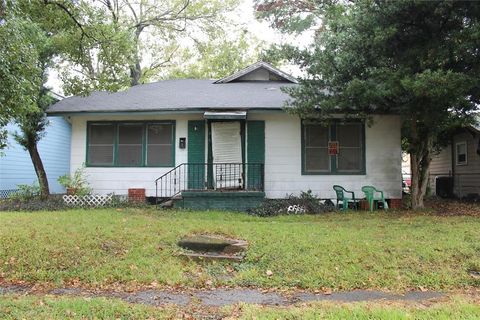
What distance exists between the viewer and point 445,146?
56.6 feet

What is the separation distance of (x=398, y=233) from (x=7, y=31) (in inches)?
281

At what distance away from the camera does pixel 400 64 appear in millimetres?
9586

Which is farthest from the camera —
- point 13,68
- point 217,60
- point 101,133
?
point 217,60

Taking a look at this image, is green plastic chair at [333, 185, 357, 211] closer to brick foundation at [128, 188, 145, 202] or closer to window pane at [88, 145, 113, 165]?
brick foundation at [128, 188, 145, 202]

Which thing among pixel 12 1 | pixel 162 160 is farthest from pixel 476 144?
pixel 12 1

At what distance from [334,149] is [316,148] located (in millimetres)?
528

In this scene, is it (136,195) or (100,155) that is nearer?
(136,195)

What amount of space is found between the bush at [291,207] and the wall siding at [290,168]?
22.3 inches

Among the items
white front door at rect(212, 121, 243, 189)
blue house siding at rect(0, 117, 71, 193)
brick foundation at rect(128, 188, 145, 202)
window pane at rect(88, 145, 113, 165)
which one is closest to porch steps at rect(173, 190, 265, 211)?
white front door at rect(212, 121, 243, 189)

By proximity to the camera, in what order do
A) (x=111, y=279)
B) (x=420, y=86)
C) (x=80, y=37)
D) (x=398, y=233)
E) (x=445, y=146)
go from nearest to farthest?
(x=111, y=279) → (x=398, y=233) → (x=420, y=86) → (x=80, y=37) → (x=445, y=146)

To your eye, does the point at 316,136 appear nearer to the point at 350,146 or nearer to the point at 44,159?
the point at 350,146

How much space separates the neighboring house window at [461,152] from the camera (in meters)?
16.3

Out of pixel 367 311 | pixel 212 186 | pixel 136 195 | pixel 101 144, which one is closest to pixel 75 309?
pixel 367 311

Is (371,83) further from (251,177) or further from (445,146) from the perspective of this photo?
(445,146)
